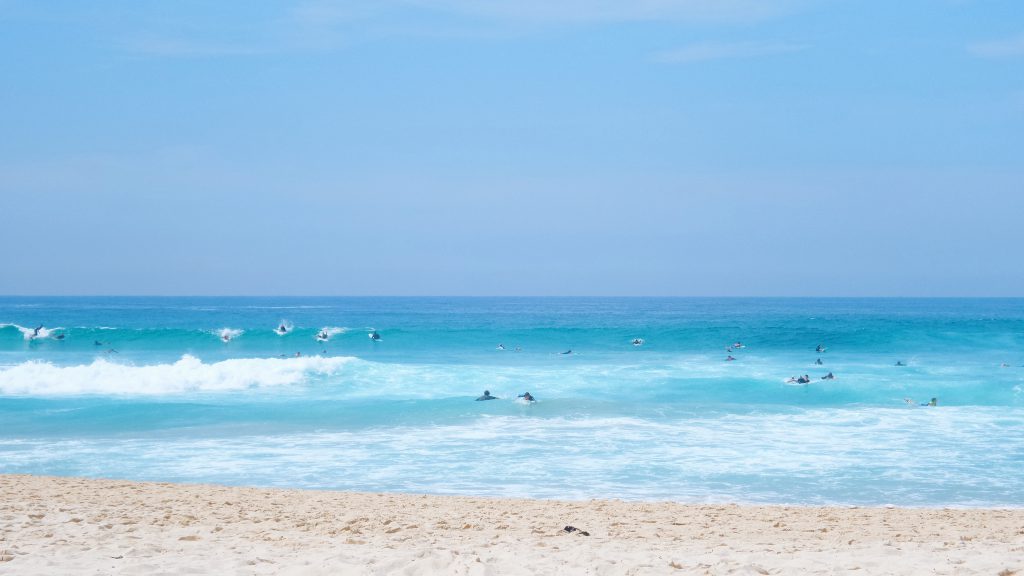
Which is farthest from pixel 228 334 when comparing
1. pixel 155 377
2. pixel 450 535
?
pixel 450 535

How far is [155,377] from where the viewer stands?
26.1 m

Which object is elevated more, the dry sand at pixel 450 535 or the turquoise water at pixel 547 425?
the dry sand at pixel 450 535

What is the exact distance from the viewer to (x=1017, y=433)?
16.5 m

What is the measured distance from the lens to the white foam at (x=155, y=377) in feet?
80.3

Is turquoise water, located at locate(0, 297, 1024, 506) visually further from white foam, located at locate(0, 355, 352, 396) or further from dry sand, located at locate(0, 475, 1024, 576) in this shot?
dry sand, located at locate(0, 475, 1024, 576)

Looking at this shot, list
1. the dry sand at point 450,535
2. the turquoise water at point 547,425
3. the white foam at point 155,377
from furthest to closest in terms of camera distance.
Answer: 1. the white foam at point 155,377
2. the turquoise water at point 547,425
3. the dry sand at point 450,535

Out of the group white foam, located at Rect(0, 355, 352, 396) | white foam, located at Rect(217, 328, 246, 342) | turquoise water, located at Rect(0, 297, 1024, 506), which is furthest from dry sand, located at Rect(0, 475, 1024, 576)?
white foam, located at Rect(217, 328, 246, 342)

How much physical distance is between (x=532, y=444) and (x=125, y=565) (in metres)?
9.65

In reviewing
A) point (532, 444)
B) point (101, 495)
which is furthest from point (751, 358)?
point (101, 495)

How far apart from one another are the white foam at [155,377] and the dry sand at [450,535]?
14.5m

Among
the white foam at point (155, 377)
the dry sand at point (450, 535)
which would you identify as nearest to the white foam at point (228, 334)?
the white foam at point (155, 377)

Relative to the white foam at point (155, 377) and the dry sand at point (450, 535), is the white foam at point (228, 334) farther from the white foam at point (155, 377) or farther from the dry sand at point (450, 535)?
the dry sand at point (450, 535)

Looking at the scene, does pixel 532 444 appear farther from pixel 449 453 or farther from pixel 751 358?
pixel 751 358

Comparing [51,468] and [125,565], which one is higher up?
[125,565]
